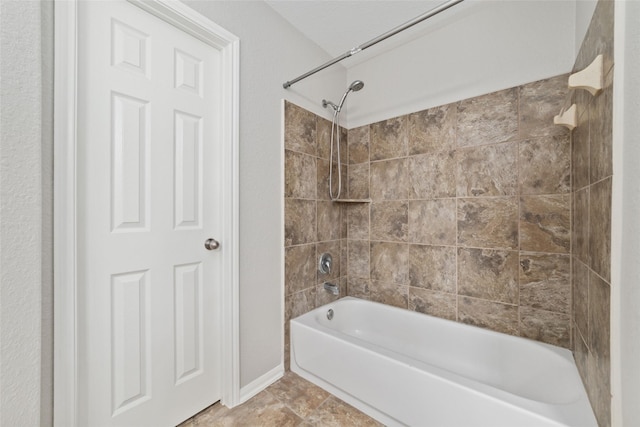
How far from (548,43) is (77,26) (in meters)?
2.22

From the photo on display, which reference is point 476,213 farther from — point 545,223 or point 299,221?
point 299,221

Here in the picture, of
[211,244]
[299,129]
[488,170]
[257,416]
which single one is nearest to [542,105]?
[488,170]

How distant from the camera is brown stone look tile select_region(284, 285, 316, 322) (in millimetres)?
1657

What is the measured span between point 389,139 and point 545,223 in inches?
44.2

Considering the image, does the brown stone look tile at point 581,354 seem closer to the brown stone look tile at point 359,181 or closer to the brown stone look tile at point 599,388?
the brown stone look tile at point 599,388

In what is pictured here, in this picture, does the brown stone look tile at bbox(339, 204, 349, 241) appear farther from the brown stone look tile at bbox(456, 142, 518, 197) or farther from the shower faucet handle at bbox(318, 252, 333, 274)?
the brown stone look tile at bbox(456, 142, 518, 197)

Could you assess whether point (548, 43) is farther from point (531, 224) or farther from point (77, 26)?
point (77, 26)

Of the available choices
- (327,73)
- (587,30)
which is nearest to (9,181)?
(327,73)

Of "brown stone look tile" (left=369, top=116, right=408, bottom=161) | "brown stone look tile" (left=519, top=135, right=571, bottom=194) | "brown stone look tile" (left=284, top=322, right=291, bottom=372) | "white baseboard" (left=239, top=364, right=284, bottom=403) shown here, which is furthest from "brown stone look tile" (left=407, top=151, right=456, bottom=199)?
"white baseboard" (left=239, top=364, right=284, bottom=403)

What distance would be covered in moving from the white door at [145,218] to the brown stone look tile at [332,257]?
757 mm

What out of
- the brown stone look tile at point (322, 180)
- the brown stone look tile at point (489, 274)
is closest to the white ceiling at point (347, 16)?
the brown stone look tile at point (322, 180)

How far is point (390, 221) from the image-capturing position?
77.0 inches

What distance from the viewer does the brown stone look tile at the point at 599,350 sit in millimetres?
789

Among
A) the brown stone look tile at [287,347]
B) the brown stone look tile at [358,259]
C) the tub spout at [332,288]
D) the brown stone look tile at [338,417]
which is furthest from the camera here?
the brown stone look tile at [358,259]
